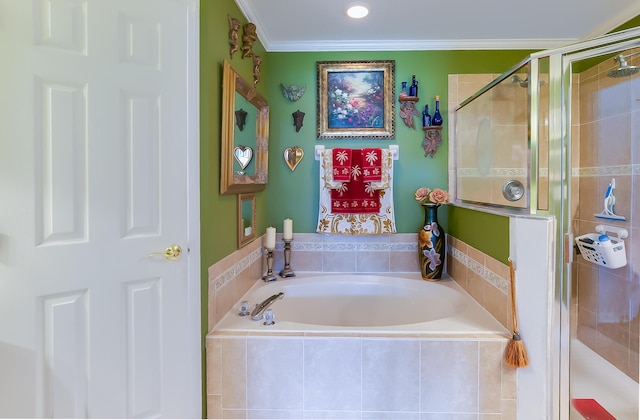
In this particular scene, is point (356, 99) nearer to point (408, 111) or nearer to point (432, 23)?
point (408, 111)

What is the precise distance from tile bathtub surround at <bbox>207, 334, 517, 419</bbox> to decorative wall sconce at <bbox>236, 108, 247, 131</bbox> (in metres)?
1.14

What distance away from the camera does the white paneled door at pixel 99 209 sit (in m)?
0.97

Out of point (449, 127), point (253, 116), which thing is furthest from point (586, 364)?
point (253, 116)

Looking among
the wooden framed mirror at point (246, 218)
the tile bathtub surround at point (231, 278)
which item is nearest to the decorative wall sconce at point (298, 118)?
the wooden framed mirror at point (246, 218)

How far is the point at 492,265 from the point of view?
167cm

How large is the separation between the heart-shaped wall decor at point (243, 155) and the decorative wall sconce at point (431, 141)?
1377mm

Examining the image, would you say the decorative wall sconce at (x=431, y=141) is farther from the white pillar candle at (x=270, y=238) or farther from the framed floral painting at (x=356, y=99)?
the white pillar candle at (x=270, y=238)

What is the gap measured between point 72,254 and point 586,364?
2375 millimetres

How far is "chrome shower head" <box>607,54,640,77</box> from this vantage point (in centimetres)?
154

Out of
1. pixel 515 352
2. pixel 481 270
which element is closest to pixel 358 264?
pixel 481 270

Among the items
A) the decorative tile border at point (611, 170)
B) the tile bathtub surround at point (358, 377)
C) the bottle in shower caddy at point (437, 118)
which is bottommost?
the tile bathtub surround at point (358, 377)

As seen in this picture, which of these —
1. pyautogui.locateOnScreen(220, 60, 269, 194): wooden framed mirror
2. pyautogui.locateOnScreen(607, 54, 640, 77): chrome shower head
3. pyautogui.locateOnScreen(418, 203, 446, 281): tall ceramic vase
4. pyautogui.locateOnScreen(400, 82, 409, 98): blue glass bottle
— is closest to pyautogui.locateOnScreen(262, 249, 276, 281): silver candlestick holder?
pyautogui.locateOnScreen(220, 60, 269, 194): wooden framed mirror

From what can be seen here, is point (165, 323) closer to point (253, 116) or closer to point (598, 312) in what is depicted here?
point (253, 116)

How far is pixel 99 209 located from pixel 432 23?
7.44 ft
